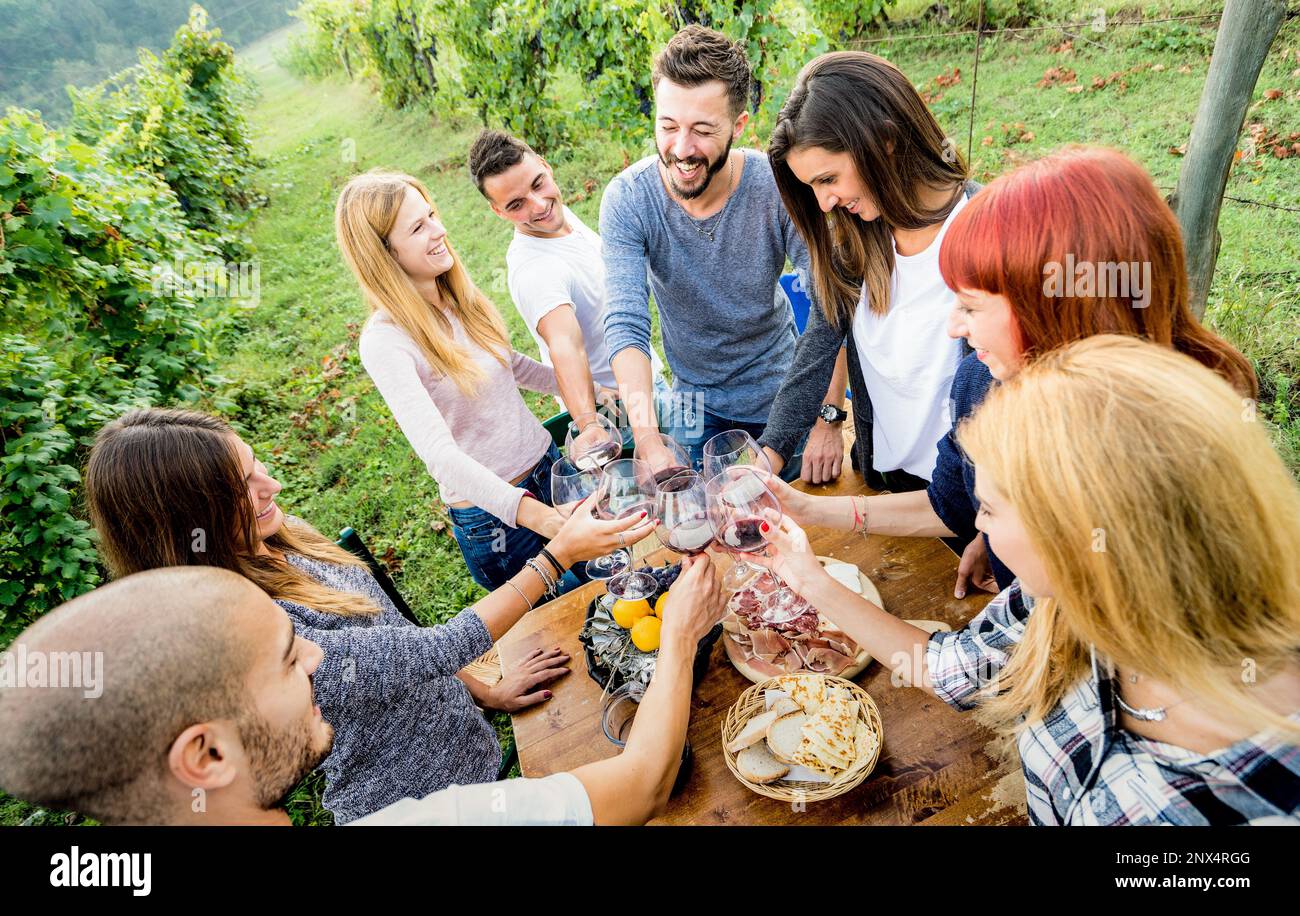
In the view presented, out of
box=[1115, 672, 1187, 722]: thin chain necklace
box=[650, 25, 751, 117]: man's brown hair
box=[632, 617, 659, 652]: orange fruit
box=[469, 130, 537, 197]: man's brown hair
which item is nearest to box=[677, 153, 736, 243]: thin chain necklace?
box=[650, 25, 751, 117]: man's brown hair

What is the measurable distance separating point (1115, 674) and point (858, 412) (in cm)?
138

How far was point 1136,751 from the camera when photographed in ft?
4.16

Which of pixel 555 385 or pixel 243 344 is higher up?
pixel 555 385

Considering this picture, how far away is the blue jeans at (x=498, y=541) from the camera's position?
9.41 ft

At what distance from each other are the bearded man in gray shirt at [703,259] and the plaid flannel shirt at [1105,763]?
42.7 inches

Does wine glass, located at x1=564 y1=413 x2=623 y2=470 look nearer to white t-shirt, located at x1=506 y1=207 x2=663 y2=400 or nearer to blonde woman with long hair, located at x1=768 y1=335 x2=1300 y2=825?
white t-shirt, located at x1=506 y1=207 x2=663 y2=400

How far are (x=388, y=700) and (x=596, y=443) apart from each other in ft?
3.17

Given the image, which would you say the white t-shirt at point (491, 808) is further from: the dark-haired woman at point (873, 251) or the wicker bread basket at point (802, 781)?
the dark-haired woman at point (873, 251)

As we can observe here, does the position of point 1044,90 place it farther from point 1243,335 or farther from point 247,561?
point 247,561

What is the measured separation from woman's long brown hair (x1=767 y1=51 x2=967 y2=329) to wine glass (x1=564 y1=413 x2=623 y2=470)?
100 centimetres

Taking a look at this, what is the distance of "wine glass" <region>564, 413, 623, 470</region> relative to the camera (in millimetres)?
2266

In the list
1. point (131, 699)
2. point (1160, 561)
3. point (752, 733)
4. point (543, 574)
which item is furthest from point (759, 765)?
point (131, 699)

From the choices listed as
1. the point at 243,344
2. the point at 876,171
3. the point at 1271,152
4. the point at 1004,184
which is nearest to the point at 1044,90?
the point at 1271,152

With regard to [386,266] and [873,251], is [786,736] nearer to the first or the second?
[873,251]
